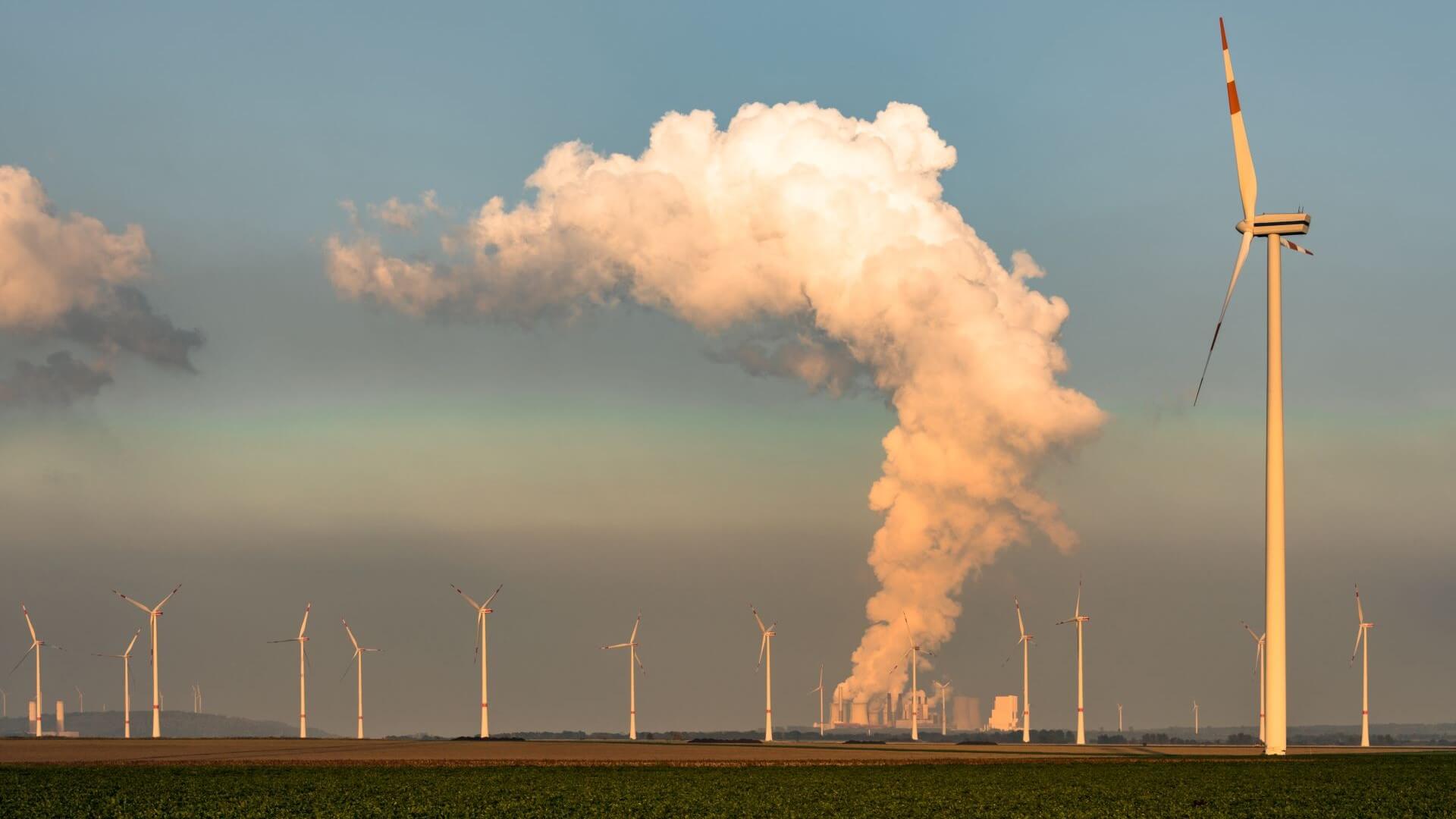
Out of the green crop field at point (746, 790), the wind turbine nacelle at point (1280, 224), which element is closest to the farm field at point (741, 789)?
the green crop field at point (746, 790)

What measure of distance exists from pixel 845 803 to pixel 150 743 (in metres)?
118

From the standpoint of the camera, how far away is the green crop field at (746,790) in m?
64.8

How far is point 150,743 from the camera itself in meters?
166

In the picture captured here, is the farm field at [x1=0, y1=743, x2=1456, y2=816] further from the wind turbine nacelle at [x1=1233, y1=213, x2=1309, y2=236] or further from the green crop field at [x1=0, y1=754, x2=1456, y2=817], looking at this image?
the wind turbine nacelle at [x1=1233, y1=213, x2=1309, y2=236]

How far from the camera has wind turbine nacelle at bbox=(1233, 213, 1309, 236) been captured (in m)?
109

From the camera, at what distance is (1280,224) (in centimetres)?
10925

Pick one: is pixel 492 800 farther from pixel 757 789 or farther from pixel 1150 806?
pixel 1150 806

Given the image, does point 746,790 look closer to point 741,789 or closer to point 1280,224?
point 741,789

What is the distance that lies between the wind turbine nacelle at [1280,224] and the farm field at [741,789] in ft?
117

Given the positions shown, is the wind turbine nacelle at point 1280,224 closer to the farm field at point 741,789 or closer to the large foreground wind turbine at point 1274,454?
the large foreground wind turbine at point 1274,454

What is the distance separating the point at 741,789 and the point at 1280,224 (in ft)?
186

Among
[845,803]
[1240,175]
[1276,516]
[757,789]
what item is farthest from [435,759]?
[1240,175]

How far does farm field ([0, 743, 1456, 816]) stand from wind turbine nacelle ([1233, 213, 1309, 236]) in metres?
35.6

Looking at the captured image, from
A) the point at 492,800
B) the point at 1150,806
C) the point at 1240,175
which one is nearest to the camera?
the point at 1150,806
